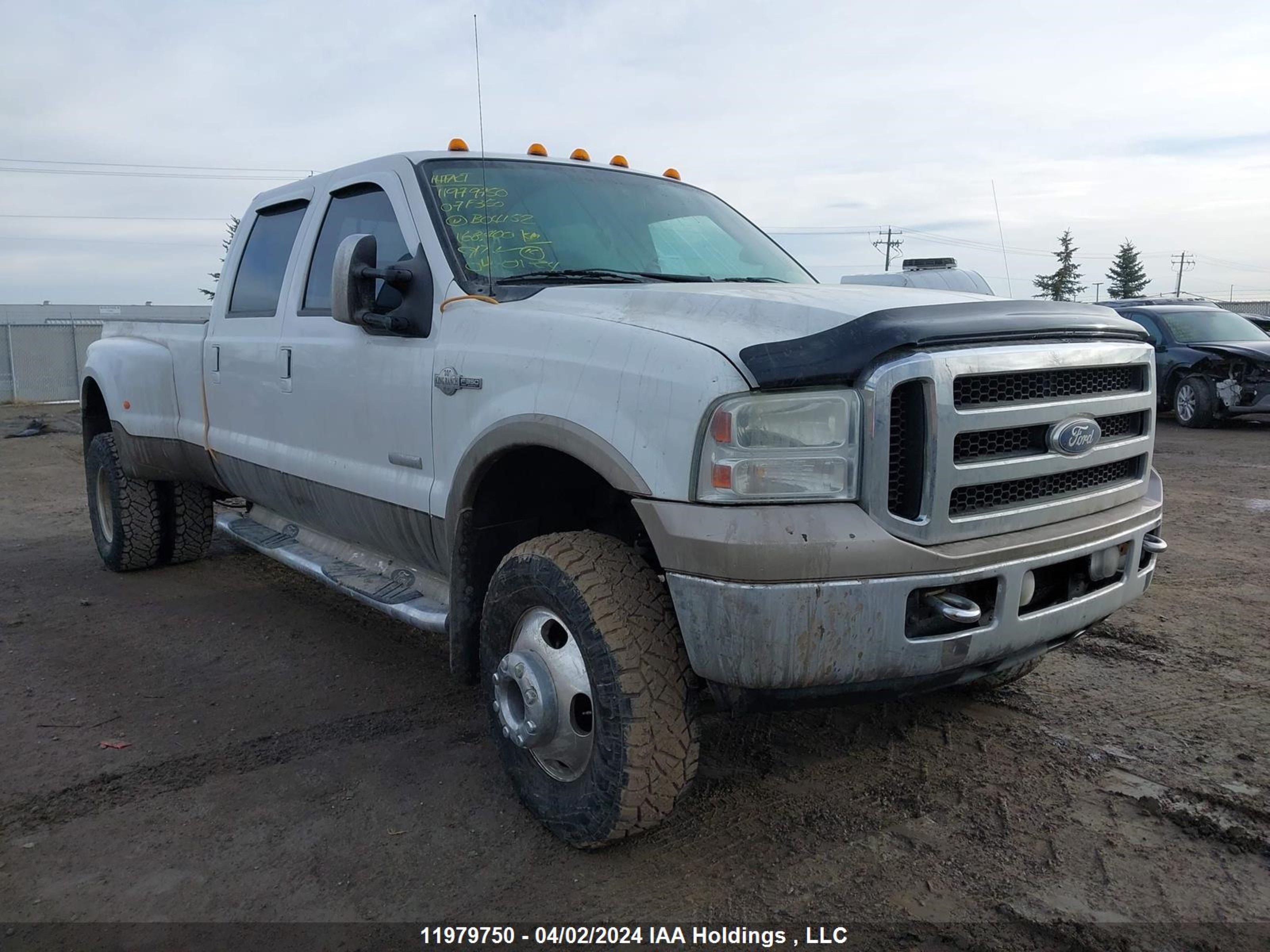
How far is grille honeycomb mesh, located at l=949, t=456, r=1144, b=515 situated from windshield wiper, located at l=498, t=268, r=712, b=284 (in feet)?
4.64

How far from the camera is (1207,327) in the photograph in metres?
13.9

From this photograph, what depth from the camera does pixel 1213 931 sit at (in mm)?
2377

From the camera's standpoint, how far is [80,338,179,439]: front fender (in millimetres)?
5555

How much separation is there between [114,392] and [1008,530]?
16.8ft

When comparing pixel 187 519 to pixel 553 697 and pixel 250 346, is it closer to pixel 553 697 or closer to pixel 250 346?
pixel 250 346

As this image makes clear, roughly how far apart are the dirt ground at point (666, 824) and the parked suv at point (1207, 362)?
29.7 feet

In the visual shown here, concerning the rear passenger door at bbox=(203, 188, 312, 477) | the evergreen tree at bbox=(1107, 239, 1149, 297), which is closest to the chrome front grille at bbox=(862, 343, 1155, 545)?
the rear passenger door at bbox=(203, 188, 312, 477)

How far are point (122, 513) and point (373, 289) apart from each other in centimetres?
333

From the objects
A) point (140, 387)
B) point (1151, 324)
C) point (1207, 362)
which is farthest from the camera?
point (1151, 324)

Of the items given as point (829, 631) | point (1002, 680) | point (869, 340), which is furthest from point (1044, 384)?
point (1002, 680)

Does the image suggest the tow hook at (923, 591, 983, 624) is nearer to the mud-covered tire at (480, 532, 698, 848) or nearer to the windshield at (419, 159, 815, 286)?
the mud-covered tire at (480, 532, 698, 848)

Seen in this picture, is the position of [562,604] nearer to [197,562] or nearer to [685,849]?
[685,849]

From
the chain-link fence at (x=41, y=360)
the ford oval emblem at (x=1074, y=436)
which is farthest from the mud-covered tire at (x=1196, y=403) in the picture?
the chain-link fence at (x=41, y=360)

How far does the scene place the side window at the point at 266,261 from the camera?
4.66 m
